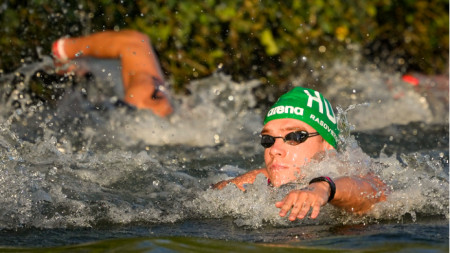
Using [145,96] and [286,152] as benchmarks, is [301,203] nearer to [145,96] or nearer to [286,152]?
[286,152]

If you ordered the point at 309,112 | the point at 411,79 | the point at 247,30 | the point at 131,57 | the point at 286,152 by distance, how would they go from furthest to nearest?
the point at 247,30 → the point at 411,79 → the point at 131,57 → the point at 309,112 → the point at 286,152

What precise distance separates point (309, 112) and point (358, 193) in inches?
38.2

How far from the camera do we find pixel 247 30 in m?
11.0

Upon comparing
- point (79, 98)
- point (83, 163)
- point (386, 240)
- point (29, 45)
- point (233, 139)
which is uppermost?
point (29, 45)

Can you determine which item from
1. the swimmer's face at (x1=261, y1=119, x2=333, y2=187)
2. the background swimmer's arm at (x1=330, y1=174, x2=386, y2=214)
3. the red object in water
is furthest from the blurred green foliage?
the background swimmer's arm at (x1=330, y1=174, x2=386, y2=214)

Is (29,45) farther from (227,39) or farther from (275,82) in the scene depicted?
(275,82)

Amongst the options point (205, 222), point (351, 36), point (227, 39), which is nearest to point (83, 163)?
point (205, 222)

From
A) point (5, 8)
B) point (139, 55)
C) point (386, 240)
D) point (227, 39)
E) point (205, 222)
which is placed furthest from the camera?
point (227, 39)

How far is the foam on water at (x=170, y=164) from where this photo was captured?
522cm

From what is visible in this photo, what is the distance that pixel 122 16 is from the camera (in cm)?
1046

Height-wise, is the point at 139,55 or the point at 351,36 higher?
the point at 351,36

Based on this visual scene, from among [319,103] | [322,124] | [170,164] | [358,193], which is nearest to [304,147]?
[322,124]

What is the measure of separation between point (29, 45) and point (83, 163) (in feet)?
13.0

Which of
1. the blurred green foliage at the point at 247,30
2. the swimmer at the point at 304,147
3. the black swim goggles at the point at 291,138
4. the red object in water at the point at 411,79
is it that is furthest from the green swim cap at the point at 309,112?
the red object in water at the point at 411,79
